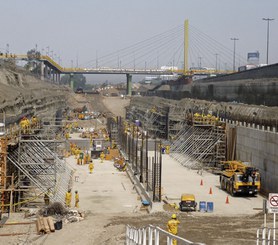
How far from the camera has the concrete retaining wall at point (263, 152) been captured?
3256 centimetres

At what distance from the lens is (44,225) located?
23141 millimetres

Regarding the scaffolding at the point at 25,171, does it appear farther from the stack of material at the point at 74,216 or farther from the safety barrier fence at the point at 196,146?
the safety barrier fence at the point at 196,146

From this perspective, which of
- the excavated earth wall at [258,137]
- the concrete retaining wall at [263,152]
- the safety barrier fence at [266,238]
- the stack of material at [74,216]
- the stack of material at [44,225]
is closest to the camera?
the safety barrier fence at [266,238]

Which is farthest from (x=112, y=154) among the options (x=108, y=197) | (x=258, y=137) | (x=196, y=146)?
(x=108, y=197)

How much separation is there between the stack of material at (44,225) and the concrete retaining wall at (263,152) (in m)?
13.9

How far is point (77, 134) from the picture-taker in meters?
71.8

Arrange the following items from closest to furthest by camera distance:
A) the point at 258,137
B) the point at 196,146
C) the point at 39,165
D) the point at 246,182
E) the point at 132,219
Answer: the point at 132,219
the point at 39,165
the point at 246,182
the point at 258,137
the point at 196,146

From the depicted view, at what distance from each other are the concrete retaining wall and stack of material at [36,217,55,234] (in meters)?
13.9

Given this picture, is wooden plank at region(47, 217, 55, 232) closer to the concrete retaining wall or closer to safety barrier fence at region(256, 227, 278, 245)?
safety barrier fence at region(256, 227, 278, 245)

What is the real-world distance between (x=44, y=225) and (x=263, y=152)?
16222 mm

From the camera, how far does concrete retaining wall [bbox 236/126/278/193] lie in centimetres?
3256

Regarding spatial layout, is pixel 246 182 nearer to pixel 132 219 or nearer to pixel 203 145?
pixel 132 219

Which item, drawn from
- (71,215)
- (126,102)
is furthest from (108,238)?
(126,102)

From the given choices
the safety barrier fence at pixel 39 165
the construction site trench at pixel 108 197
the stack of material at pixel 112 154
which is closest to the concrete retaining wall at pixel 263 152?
the construction site trench at pixel 108 197
